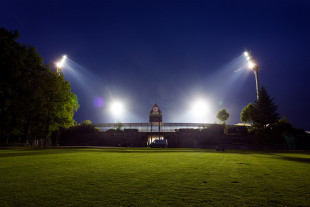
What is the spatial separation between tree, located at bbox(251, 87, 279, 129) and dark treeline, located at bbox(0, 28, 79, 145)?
149 ft

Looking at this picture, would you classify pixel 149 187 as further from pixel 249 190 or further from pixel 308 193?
pixel 308 193


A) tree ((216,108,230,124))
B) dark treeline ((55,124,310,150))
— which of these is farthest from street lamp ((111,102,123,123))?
tree ((216,108,230,124))

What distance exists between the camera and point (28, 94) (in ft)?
74.6

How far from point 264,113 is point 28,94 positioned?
170 ft

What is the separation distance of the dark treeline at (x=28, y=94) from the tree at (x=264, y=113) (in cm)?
4531

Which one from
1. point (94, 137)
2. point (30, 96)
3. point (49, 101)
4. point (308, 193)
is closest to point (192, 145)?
point (94, 137)

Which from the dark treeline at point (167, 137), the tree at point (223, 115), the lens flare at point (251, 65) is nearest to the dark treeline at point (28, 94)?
the dark treeline at point (167, 137)

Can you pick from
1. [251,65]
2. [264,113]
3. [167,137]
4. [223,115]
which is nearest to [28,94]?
[167,137]

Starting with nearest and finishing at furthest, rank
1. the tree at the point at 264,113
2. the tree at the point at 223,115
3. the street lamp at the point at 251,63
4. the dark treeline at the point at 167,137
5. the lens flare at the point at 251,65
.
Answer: the tree at the point at 264,113, the dark treeline at the point at 167,137, the street lamp at the point at 251,63, the lens flare at the point at 251,65, the tree at the point at 223,115

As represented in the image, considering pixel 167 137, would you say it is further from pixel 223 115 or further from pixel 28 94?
pixel 28 94

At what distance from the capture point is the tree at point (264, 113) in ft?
155

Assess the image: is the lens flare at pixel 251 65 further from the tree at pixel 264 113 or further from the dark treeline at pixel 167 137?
the dark treeline at pixel 167 137

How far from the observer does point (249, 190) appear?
3701mm

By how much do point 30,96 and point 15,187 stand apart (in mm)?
23495
